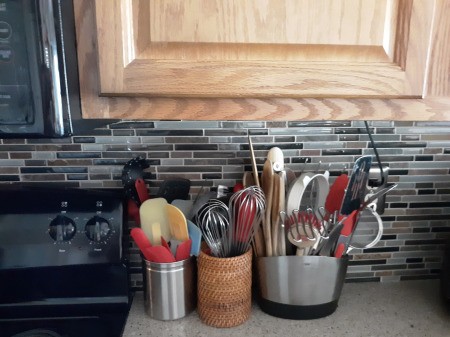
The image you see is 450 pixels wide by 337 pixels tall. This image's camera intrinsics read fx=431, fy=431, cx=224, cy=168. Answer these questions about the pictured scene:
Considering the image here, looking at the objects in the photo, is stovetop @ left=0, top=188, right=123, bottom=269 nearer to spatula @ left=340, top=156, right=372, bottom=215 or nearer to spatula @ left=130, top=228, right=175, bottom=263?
spatula @ left=130, top=228, right=175, bottom=263

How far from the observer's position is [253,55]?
2.20ft

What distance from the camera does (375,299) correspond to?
1050 millimetres

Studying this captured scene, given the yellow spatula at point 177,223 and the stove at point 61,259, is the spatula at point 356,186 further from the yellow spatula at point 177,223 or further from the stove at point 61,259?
the stove at point 61,259

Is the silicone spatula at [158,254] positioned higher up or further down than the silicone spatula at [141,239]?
further down

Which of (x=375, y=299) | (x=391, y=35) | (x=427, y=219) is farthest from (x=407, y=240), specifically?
(x=391, y=35)

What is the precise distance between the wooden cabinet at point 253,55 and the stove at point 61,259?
0.35 meters

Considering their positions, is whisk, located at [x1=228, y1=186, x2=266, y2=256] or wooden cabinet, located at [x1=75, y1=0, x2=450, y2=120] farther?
whisk, located at [x1=228, y1=186, x2=266, y2=256]

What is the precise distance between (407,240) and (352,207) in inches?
11.5

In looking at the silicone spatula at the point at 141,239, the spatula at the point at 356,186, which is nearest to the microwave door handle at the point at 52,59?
the silicone spatula at the point at 141,239

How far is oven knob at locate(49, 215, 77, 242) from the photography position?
96 centimetres

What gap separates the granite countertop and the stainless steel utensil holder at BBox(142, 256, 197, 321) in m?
0.02

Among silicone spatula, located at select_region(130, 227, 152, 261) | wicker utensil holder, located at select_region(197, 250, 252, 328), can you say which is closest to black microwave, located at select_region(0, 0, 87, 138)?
silicone spatula, located at select_region(130, 227, 152, 261)

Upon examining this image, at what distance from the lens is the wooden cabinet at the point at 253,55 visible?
65 centimetres

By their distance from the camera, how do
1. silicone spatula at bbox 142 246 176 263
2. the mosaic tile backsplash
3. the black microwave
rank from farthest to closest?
the mosaic tile backsplash < silicone spatula at bbox 142 246 176 263 < the black microwave
